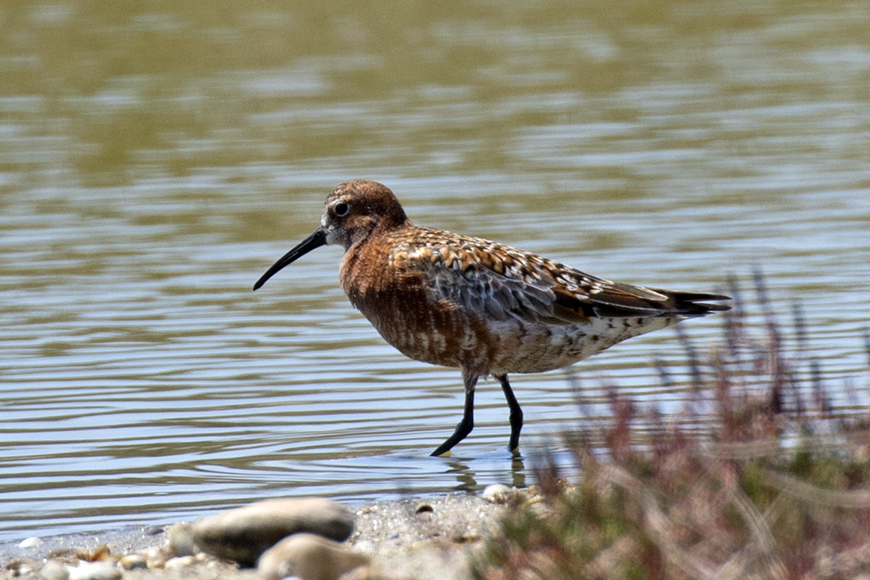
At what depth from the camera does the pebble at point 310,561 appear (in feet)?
21.6

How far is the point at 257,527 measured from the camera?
23.6 ft

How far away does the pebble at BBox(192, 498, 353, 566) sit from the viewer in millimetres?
7180

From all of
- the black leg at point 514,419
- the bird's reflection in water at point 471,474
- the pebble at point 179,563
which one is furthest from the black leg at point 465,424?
the pebble at point 179,563

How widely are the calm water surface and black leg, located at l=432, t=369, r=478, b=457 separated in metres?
0.12

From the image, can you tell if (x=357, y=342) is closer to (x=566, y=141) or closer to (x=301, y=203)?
(x=301, y=203)

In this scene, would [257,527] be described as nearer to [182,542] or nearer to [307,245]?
[182,542]

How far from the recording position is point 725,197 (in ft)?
54.4

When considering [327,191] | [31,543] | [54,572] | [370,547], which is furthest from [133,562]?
[327,191]

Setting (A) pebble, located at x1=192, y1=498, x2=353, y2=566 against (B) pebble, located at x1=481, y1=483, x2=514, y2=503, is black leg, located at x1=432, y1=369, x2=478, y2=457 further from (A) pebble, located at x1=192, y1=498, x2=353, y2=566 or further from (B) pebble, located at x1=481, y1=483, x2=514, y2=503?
(A) pebble, located at x1=192, y1=498, x2=353, y2=566

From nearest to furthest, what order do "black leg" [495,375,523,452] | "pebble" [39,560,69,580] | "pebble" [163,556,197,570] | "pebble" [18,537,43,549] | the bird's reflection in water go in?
1. "pebble" [39,560,69,580]
2. "pebble" [163,556,197,570]
3. "pebble" [18,537,43,549]
4. the bird's reflection in water
5. "black leg" [495,375,523,452]

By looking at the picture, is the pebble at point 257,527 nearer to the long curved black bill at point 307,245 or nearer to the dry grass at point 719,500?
the dry grass at point 719,500

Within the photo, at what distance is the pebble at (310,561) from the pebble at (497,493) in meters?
1.64


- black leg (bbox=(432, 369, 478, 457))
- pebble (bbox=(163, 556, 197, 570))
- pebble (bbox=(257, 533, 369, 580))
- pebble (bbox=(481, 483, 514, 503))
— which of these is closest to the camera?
pebble (bbox=(257, 533, 369, 580))

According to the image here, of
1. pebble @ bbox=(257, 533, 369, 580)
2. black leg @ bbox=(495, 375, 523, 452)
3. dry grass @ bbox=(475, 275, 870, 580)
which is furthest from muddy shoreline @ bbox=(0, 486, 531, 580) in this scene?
black leg @ bbox=(495, 375, 523, 452)
